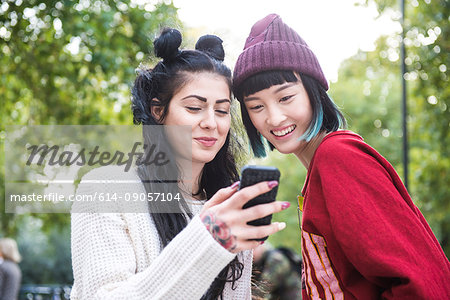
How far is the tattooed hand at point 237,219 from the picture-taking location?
1211 mm

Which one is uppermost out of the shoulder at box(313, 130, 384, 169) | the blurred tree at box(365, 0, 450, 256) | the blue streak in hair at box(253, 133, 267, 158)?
the blurred tree at box(365, 0, 450, 256)

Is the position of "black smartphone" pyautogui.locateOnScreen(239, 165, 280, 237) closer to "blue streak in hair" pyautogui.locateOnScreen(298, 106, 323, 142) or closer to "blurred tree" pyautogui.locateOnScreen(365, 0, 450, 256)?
"blue streak in hair" pyautogui.locateOnScreen(298, 106, 323, 142)

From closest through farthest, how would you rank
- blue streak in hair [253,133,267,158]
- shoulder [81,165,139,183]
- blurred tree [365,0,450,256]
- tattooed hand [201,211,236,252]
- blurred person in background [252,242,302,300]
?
tattooed hand [201,211,236,252]
shoulder [81,165,139,183]
blue streak in hair [253,133,267,158]
blurred person in background [252,242,302,300]
blurred tree [365,0,450,256]

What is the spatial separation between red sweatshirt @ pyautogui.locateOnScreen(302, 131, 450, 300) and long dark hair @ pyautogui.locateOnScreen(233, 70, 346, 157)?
0.95 ft

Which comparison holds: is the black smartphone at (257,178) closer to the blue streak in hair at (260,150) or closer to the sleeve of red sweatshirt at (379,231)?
the sleeve of red sweatshirt at (379,231)

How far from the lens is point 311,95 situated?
1.96m

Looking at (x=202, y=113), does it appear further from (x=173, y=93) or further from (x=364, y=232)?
(x=364, y=232)

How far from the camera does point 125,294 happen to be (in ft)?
4.19

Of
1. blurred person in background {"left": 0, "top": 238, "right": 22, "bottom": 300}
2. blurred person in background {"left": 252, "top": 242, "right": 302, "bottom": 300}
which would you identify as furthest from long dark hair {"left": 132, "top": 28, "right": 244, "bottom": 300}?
blurred person in background {"left": 0, "top": 238, "right": 22, "bottom": 300}

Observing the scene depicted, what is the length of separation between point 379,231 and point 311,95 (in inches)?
28.7

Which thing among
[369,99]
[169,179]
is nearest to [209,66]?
[169,179]

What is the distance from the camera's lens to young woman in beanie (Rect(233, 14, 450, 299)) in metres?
1.40

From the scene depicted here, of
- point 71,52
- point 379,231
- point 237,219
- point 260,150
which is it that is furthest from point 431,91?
point 237,219

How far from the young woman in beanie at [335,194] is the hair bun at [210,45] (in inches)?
5.8
